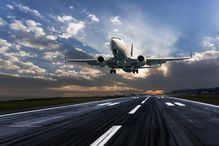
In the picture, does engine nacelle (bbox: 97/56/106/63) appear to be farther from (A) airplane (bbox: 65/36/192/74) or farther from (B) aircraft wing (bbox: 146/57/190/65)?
(B) aircraft wing (bbox: 146/57/190/65)

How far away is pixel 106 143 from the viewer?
666cm

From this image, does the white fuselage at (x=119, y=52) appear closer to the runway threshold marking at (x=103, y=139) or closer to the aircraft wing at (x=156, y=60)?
the aircraft wing at (x=156, y=60)

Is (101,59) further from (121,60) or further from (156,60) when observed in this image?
(156,60)

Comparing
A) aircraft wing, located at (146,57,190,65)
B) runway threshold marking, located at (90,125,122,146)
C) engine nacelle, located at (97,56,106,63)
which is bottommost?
runway threshold marking, located at (90,125,122,146)

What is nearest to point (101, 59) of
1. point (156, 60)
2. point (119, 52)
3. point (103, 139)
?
point (119, 52)

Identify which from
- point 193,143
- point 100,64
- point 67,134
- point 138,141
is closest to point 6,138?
point 67,134

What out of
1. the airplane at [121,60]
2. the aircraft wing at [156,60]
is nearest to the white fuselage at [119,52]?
the airplane at [121,60]

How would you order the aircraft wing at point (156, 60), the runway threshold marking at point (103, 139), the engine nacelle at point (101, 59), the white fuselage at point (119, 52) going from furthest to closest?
1. the aircraft wing at point (156, 60)
2. the engine nacelle at point (101, 59)
3. the white fuselage at point (119, 52)
4. the runway threshold marking at point (103, 139)

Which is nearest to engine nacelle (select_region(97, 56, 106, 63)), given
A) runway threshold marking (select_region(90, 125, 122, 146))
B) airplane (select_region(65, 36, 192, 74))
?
airplane (select_region(65, 36, 192, 74))

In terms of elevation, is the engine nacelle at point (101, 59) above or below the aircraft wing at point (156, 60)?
below

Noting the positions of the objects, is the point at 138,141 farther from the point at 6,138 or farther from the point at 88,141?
the point at 6,138

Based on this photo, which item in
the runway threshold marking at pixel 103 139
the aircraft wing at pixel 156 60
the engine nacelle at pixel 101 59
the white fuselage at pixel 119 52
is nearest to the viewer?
the runway threshold marking at pixel 103 139

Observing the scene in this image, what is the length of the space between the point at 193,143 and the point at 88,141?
2.45m

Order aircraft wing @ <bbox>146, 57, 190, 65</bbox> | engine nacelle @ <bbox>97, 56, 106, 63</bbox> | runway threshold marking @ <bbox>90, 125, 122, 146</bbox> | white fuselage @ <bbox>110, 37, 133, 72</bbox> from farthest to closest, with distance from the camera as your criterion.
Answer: aircraft wing @ <bbox>146, 57, 190, 65</bbox> < engine nacelle @ <bbox>97, 56, 106, 63</bbox> < white fuselage @ <bbox>110, 37, 133, 72</bbox> < runway threshold marking @ <bbox>90, 125, 122, 146</bbox>
